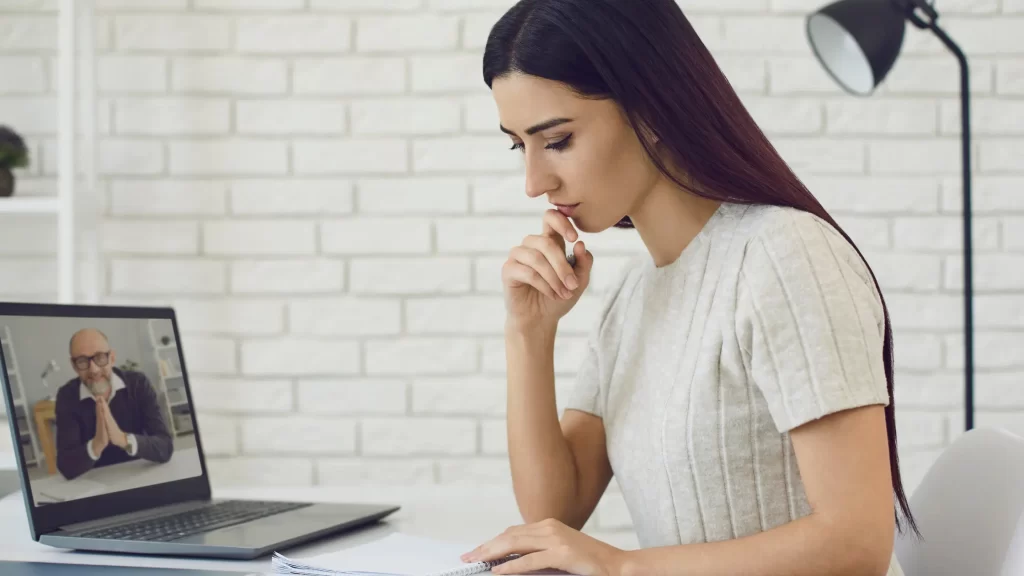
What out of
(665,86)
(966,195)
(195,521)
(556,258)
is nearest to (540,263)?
(556,258)

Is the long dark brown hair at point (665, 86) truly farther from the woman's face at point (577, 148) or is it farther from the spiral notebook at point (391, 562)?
the spiral notebook at point (391, 562)

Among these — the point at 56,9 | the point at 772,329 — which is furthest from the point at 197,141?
the point at 772,329

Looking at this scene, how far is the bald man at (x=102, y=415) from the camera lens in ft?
3.69

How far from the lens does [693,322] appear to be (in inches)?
44.0

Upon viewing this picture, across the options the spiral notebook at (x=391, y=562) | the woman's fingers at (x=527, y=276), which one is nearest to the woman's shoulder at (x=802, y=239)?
the woman's fingers at (x=527, y=276)

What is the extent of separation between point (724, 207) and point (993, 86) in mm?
1072

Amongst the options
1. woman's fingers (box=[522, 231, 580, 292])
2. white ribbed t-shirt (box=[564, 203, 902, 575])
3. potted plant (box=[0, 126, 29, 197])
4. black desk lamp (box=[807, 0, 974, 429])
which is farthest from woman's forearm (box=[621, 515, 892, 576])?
potted plant (box=[0, 126, 29, 197])

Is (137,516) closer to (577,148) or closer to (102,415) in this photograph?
(102,415)

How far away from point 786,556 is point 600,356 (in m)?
0.47

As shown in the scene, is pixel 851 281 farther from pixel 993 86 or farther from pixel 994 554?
pixel 993 86

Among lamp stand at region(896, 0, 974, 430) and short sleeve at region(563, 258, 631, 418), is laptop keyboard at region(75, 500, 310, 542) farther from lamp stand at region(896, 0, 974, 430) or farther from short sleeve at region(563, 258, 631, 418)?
lamp stand at region(896, 0, 974, 430)

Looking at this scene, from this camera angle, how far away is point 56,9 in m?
1.95

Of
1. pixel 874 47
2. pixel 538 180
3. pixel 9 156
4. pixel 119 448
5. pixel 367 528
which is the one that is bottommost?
pixel 367 528

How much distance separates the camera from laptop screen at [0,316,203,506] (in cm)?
108
